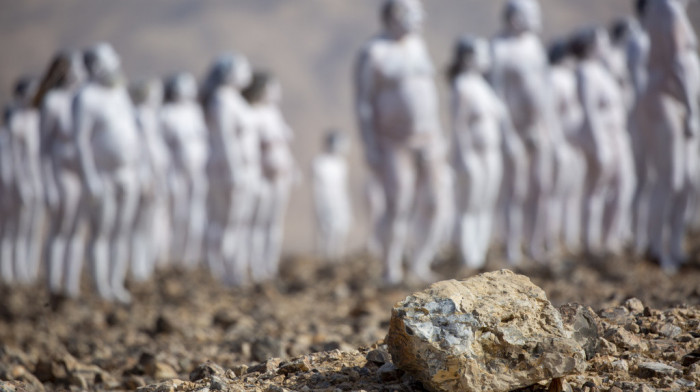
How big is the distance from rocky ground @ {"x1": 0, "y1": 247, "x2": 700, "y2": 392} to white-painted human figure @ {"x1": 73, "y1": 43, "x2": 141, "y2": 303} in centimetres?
65

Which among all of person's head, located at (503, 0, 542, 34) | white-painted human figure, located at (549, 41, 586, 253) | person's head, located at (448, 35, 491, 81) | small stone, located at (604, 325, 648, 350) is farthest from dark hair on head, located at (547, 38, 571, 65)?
small stone, located at (604, 325, 648, 350)

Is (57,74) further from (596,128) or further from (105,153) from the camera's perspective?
(596,128)

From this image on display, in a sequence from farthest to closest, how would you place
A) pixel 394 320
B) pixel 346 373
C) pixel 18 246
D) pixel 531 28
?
pixel 18 246
pixel 531 28
pixel 346 373
pixel 394 320

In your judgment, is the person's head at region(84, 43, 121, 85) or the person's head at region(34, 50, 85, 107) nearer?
the person's head at region(84, 43, 121, 85)

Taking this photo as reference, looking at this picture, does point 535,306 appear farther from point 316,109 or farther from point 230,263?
point 316,109

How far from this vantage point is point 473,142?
10031 mm

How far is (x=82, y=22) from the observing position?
31.3 meters

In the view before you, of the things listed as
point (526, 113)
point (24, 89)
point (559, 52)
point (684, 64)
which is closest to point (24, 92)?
point (24, 89)

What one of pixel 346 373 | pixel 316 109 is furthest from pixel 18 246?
pixel 316 109

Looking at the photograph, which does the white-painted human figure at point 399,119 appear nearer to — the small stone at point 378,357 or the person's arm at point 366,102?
the person's arm at point 366,102

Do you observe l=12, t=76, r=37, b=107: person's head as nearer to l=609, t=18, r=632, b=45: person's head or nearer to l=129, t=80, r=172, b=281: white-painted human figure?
l=129, t=80, r=172, b=281: white-painted human figure

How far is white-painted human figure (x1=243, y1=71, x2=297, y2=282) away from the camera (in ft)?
40.3

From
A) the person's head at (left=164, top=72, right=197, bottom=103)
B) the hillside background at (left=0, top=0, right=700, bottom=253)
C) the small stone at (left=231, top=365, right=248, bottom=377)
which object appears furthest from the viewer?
the hillside background at (left=0, top=0, right=700, bottom=253)

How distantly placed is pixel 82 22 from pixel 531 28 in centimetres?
2465
